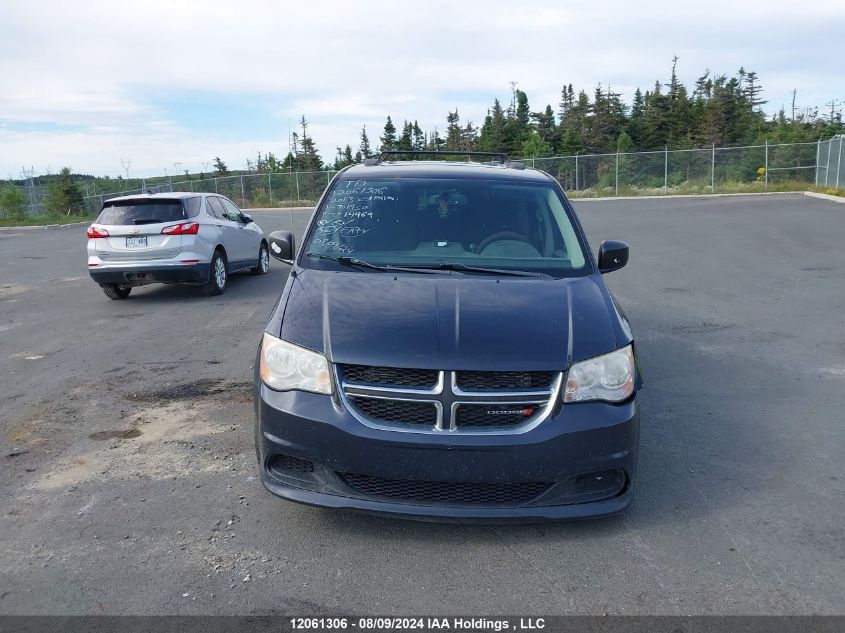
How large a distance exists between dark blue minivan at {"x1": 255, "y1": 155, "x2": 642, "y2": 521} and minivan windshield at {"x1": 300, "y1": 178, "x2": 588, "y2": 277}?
23.3 inches

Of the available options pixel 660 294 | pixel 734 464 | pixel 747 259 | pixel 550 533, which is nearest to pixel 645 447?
pixel 734 464

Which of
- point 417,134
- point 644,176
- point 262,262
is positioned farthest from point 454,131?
point 262,262

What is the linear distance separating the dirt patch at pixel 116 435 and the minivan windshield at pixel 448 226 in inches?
70.7

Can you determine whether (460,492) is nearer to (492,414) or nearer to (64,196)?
(492,414)

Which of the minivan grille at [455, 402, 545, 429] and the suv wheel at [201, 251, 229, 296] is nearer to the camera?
the minivan grille at [455, 402, 545, 429]

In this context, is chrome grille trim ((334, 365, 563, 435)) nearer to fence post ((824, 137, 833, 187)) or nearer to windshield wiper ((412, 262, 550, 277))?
windshield wiper ((412, 262, 550, 277))

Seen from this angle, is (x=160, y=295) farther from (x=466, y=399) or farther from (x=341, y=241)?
(x=466, y=399)

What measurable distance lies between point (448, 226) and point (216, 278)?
308 inches

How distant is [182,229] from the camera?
1175cm

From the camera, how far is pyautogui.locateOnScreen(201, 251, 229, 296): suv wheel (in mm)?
12109

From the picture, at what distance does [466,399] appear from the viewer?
139 inches

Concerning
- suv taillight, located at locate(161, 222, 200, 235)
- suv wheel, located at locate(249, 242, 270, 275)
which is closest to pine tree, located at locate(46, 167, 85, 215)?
suv wheel, located at locate(249, 242, 270, 275)

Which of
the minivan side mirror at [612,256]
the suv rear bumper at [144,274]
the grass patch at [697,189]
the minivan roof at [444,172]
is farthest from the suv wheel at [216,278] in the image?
the grass patch at [697,189]

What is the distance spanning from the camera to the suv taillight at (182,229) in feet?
38.3
